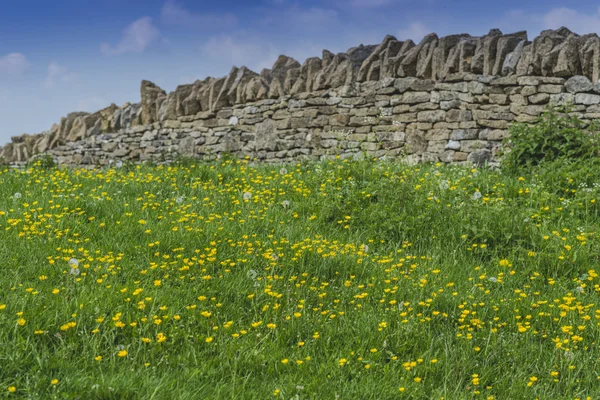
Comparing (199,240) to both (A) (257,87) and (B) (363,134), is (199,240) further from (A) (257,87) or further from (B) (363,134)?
(A) (257,87)

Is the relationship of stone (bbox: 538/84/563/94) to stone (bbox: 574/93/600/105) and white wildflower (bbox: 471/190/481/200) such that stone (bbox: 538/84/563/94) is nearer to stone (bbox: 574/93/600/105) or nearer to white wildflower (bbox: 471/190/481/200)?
stone (bbox: 574/93/600/105)

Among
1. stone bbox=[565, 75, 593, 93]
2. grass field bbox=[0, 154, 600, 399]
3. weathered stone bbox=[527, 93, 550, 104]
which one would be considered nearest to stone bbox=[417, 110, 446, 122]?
weathered stone bbox=[527, 93, 550, 104]

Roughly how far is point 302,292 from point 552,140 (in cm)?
559

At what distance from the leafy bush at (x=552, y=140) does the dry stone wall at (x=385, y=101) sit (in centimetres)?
31

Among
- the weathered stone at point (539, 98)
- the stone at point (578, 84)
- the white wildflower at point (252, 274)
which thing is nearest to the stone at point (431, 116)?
the weathered stone at point (539, 98)

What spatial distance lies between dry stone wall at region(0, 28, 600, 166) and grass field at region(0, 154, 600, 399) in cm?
214

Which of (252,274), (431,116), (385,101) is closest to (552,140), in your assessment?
(431,116)

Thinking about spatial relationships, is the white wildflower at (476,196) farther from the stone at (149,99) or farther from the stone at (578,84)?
the stone at (149,99)

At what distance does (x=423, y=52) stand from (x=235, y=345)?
7537 millimetres

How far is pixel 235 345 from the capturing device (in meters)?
3.64

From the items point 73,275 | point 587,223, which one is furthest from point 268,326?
point 587,223

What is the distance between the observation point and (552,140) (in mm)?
8469

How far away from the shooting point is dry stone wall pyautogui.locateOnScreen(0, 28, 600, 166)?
29.6 feet

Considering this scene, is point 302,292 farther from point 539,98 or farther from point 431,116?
point 539,98
